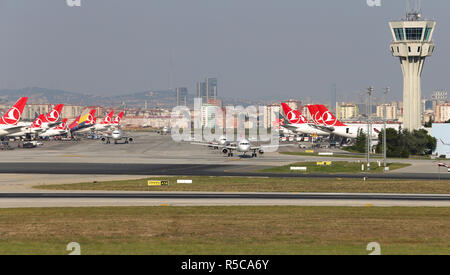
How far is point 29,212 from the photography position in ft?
147

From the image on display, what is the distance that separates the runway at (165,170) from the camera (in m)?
80.4

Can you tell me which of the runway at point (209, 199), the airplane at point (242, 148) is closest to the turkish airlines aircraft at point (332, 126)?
the airplane at point (242, 148)

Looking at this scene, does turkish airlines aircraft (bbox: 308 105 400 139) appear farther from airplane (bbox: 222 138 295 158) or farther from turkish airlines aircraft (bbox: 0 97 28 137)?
turkish airlines aircraft (bbox: 0 97 28 137)

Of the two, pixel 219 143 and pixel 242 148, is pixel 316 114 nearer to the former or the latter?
pixel 219 143

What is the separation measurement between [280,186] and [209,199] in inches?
564

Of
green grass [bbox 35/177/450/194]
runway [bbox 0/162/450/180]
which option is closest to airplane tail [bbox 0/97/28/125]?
runway [bbox 0/162/450/180]

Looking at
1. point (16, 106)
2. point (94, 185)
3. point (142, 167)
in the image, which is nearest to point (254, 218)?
point (94, 185)

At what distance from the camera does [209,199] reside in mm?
53844

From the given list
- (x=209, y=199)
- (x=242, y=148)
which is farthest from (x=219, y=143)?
(x=209, y=199)
